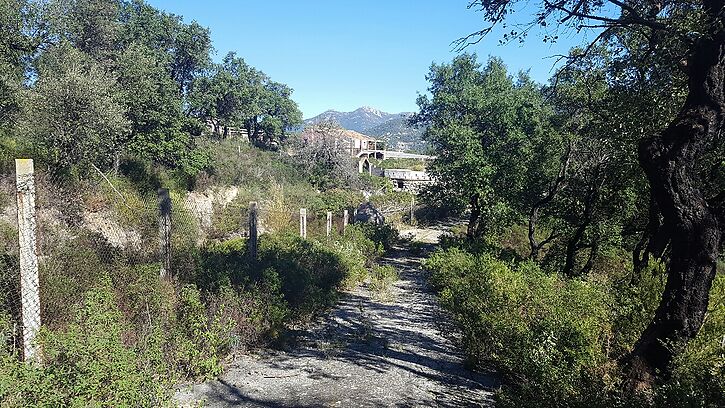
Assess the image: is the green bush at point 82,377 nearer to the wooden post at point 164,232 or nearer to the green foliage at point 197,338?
the green foliage at point 197,338

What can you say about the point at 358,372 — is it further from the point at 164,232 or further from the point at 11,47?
the point at 11,47

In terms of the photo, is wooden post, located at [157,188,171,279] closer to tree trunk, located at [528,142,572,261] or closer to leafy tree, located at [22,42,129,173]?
leafy tree, located at [22,42,129,173]

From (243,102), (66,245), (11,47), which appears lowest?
(66,245)

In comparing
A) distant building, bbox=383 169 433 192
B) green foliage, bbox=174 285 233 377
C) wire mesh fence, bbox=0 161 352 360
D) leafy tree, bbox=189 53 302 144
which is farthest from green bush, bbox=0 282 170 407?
distant building, bbox=383 169 433 192

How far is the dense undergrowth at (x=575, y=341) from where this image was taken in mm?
3498

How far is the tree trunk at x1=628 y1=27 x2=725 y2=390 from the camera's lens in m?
4.22

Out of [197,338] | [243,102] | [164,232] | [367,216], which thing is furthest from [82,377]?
[243,102]

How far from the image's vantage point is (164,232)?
6.79 metres

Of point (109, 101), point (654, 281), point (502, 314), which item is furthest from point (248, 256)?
point (109, 101)

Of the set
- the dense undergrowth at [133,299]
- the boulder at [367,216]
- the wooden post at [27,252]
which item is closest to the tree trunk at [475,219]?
the boulder at [367,216]

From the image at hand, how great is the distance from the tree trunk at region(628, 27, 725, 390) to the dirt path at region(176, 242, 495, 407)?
1991mm

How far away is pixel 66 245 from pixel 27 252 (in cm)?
116

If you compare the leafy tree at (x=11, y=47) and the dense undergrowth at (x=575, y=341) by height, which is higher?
the leafy tree at (x=11, y=47)

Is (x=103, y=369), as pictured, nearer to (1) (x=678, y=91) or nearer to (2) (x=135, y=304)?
(2) (x=135, y=304)
